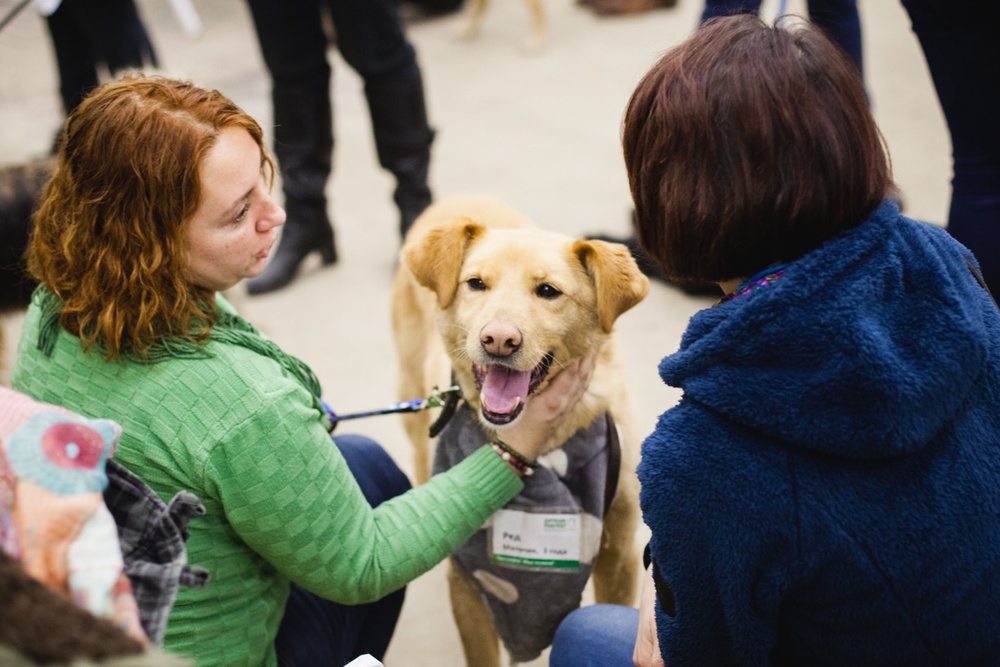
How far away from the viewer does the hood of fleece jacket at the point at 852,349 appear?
3.30ft

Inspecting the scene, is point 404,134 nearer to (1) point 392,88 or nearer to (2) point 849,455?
(1) point 392,88

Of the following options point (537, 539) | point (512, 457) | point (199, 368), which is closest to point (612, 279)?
point (512, 457)

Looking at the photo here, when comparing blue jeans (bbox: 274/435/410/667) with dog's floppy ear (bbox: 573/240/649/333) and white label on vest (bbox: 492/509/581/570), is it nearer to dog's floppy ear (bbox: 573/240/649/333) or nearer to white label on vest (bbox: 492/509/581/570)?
white label on vest (bbox: 492/509/581/570)

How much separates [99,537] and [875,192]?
0.90 meters

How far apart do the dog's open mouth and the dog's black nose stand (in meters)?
0.06

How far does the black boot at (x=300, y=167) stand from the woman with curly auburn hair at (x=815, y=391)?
259 cm

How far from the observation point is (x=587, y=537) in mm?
1861

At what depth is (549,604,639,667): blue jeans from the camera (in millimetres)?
1513

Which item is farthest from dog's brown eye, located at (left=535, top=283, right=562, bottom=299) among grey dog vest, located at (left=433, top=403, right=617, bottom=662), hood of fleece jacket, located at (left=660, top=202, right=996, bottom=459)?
hood of fleece jacket, located at (left=660, top=202, right=996, bottom=459)

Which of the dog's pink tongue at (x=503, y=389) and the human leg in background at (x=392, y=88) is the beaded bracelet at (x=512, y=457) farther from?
the human leg in background at (x=392, y=88)

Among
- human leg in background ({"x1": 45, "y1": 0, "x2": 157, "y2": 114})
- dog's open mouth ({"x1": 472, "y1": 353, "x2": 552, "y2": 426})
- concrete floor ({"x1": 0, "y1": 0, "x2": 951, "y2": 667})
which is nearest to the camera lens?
dog's open mouth ({"x1": 472, "y1": 353, "x2": 552, "y2": 426})

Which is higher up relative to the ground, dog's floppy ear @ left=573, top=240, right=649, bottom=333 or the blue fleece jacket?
the blue fleece jacket

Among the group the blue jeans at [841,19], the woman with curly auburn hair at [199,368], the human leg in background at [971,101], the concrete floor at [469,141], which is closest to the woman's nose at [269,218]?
the woman with curly auburn hair at [199,368]

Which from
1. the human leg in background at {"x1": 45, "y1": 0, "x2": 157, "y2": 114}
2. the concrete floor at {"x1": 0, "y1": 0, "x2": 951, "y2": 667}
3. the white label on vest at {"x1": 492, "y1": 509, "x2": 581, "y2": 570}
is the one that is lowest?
the concrete floor at {"x1": 0, "y1": 0, "x2": 951, "y2": 667}
